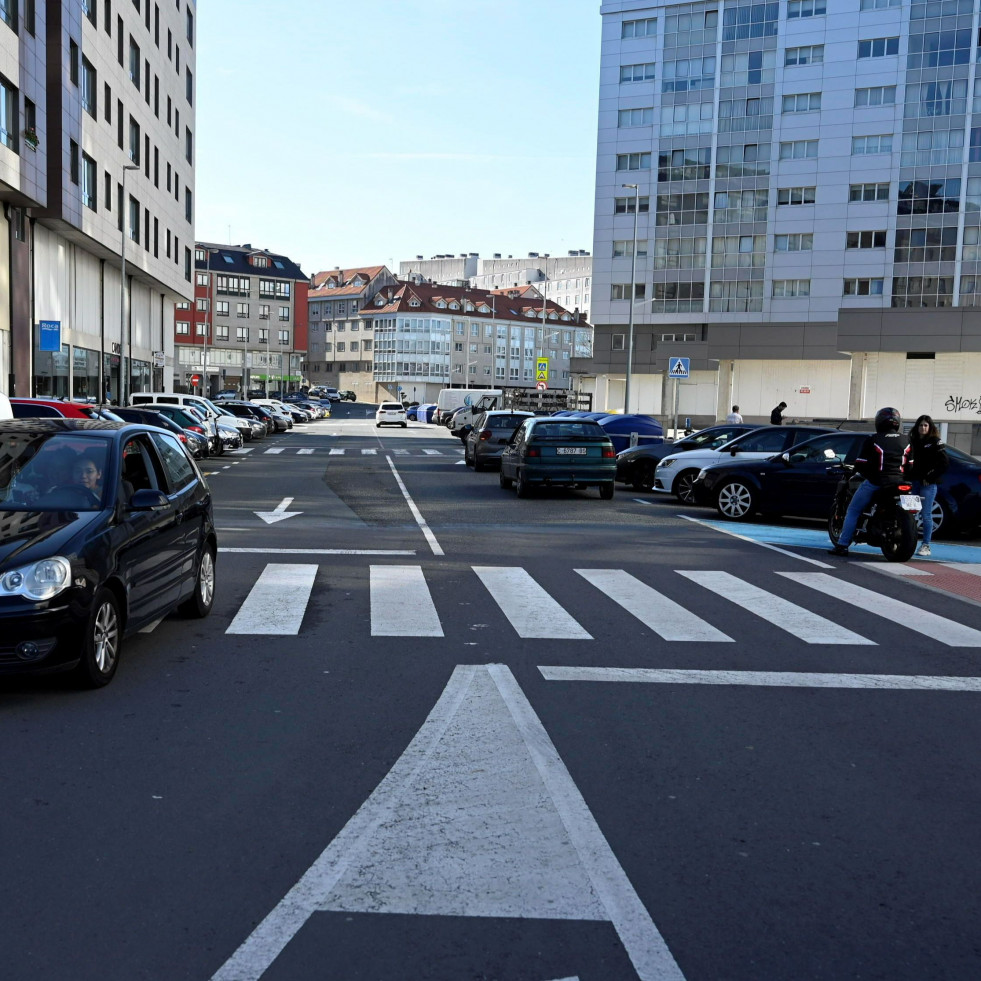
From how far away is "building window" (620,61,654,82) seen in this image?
74.4 metres

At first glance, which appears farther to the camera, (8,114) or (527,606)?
(8,114)

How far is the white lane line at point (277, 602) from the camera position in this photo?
8609mm

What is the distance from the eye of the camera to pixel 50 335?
3212cm

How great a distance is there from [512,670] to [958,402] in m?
60.5

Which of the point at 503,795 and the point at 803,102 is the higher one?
the point at 803,102

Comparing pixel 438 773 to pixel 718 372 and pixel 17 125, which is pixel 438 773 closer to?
pixel 17 125

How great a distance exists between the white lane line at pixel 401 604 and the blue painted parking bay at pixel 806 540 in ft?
19.0

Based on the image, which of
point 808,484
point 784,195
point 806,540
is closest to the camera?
point 806,540

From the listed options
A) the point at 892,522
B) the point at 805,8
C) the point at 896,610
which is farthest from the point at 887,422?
the point at 805,8

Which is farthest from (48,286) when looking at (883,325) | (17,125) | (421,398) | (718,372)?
(421,398)

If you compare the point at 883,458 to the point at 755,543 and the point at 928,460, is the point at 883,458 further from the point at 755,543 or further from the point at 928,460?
the point at 755,543

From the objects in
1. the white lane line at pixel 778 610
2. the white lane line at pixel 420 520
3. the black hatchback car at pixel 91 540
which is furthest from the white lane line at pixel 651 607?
the black hatchback car at pixel 91 540

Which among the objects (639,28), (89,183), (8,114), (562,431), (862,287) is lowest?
(562,431)

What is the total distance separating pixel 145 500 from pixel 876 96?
7079 cm
